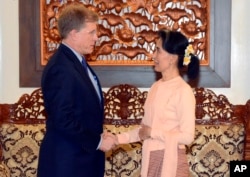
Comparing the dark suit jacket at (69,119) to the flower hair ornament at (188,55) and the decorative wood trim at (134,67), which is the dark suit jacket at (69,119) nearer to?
the flower hair ornament at (188,55)

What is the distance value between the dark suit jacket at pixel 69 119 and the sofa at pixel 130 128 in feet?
3.42

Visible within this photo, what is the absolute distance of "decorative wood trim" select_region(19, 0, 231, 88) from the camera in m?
3.66

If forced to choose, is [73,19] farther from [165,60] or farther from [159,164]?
[159,164]

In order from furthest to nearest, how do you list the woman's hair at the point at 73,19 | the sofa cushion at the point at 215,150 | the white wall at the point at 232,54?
1. the white wall at the point at 232,54
2. the sofa cushion at the point at 215,150
3. the woman's hair at the point at 73,19

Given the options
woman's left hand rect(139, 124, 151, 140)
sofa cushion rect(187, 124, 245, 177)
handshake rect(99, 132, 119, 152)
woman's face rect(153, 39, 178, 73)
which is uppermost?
woman's face rect(153, 39, 178, 73)

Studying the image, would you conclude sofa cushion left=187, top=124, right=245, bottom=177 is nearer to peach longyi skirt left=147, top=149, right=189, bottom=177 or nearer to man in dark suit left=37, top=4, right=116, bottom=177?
peach longyi skirt left=147, top=149, right=189, bottom=177

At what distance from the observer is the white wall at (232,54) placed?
3660mm

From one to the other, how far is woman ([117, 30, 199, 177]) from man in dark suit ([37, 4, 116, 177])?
0.24 m

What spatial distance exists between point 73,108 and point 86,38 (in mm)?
365

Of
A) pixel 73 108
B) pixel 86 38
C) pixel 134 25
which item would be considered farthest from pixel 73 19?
pixel 134 25

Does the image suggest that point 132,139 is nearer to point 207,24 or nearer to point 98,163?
point 98,163

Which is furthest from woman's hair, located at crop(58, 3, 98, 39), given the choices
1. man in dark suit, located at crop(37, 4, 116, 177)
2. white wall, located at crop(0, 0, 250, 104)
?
white wall, located at crop(0, 0, 250, 104)

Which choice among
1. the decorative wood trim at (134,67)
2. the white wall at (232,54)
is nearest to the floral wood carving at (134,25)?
the decorative wood trim at (134,67)

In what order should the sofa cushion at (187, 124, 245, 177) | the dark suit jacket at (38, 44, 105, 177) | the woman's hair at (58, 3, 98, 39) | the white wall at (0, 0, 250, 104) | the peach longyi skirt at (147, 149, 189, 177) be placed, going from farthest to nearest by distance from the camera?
the white wall at (0, 0, 250, 104) → the sofa cushion at (187, 124, 245, 177) → the peach longyi skirt at (147, 149, 189, 177) → the woman's hair at (58, 3, 98, 39) → the dark suit jacket at (38, 44, 105, 177)
